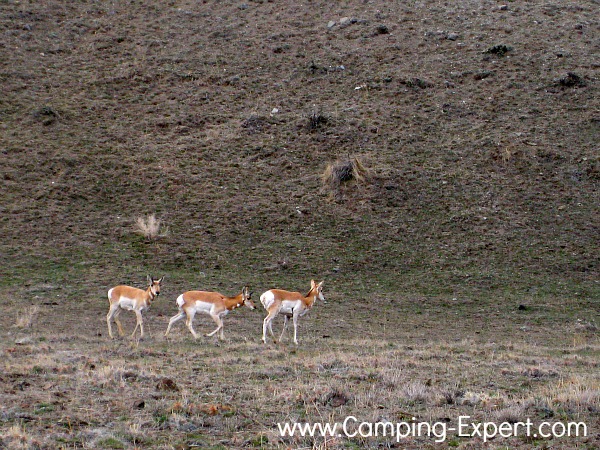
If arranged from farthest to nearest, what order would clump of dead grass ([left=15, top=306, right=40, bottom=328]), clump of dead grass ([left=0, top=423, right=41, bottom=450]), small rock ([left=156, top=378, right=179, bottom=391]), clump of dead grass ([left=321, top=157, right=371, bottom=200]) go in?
clump of dead grass ([left=321, top=157, right=371, bottom=200]), clump of dead grass ([left=15, top=306, right=40, bottom=328]), small rock ([left=156, top=378, right=179, bottom=391]), clump of dead grass ([left=0, top=423, right=41, bottom=450])

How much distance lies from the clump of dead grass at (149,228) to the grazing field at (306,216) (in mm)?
103

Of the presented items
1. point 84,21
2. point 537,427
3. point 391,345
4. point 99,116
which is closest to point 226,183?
point 99,116

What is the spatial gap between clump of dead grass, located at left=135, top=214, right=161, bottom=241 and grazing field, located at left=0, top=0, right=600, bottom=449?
103mm

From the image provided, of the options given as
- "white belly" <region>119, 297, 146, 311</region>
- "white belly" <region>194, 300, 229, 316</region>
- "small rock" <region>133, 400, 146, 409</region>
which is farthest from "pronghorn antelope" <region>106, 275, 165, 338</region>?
"small rock" <region>133, 400, 146, 409</region>

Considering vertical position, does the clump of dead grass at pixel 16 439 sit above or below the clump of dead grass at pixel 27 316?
below

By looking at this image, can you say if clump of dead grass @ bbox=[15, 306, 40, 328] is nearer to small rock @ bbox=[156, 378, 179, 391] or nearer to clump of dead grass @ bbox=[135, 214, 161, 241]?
clump of dead grass @ bbox=[135, 214, 161, 241]

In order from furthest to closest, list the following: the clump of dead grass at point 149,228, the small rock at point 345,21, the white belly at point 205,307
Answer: the small rock at point 345,21 < the clump of dead grass at point 149,228 < the white belly at point 205,307

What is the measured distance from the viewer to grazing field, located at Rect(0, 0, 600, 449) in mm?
10336

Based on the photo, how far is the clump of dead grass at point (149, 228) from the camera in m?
25.5

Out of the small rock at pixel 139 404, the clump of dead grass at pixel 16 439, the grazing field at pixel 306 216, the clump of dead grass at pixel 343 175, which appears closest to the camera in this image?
the clump of dead grass at pixel 16 439

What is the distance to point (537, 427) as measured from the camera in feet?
30.6

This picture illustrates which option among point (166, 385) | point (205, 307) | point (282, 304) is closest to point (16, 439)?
point (166, 385)

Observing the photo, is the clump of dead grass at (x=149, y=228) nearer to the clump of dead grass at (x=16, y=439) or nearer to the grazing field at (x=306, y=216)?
the grazing field at (x=306, y=216)

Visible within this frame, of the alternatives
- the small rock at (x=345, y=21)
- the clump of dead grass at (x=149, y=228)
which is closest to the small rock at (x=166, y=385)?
the clump of dead grass at (x=149, y=228)
